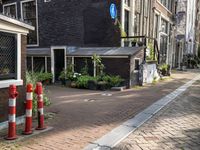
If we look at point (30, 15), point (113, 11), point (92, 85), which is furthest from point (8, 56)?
point (30, 15)

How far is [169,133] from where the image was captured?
5.89m

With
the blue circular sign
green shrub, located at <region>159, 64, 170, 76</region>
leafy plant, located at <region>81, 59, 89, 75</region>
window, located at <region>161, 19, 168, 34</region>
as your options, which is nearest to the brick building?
leafy plant, located at <region>81, 59, 89, 75</region>

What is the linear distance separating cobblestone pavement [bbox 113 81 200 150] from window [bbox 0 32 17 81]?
3.10 meters

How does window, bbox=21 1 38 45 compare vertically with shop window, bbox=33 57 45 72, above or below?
above

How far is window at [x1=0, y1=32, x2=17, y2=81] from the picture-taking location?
229 inches

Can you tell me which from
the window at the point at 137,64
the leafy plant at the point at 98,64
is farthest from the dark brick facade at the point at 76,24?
the leafy plant at the point at 98,64

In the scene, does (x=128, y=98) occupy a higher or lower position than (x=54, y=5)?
lower

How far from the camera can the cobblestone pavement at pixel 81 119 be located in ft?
16.5

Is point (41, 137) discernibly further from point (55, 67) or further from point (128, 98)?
→ point (55, 67)

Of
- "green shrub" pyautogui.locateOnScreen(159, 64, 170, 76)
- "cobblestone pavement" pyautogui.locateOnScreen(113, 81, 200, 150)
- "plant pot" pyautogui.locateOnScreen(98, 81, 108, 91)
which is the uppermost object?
"green shrub" pyautogui.locateOnScreen(159, 64, 170, 76)

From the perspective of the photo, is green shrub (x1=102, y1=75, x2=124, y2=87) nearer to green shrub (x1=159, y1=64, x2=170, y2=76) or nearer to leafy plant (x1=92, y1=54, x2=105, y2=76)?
leafy plant (x1=92, y1=54, x2=105, y2=76)

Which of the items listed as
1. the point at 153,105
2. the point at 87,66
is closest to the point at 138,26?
the point at 87,66

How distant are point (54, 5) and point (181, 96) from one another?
1143 centimetres

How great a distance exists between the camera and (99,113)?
7645 millimetres
